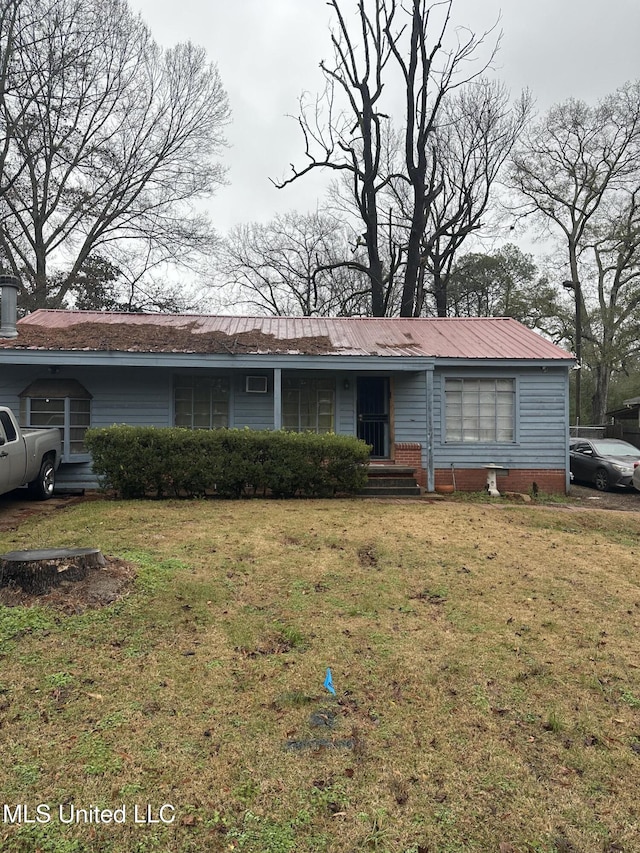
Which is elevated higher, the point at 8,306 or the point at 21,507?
the point at 8,306

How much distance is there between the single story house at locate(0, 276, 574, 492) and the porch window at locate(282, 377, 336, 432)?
2cm

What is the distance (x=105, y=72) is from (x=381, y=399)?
18144mm

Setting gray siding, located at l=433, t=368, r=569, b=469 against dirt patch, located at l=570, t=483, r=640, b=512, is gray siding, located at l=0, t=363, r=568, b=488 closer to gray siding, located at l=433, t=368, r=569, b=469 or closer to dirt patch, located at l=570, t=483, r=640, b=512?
gray siding, located at l=433, t=368, r=569, b=469

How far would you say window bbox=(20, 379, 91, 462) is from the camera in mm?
10820

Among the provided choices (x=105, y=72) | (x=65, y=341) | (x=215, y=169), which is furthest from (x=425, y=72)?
(x=65, y=341)

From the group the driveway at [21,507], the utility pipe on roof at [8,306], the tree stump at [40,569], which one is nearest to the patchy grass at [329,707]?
the tree stump at [40,569]

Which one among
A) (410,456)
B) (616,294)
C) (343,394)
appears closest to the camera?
(410,456)

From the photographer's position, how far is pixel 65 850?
6.08 feet

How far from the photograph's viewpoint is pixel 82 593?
13.0ft

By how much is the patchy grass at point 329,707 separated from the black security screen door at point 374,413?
21.9ft

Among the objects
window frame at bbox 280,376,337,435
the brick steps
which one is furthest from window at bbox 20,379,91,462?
the brick steps

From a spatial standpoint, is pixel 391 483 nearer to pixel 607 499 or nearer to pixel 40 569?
pixel 607 499

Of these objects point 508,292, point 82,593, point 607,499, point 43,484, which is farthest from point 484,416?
point 508,292

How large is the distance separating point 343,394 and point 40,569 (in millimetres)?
8540
